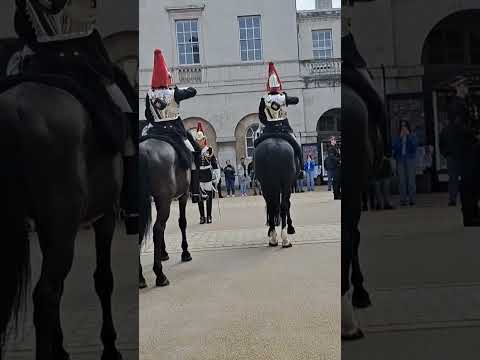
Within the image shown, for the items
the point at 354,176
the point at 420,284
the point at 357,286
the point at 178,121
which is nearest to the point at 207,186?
the point at 178,121

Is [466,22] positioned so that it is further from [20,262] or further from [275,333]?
[20,262]

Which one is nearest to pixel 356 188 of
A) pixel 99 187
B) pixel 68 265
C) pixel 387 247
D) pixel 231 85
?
pixel 387 247

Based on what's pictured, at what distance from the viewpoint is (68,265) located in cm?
198

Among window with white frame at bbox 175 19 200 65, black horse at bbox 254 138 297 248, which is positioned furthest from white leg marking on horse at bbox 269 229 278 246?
window with white frame at bbox 175 19 200 65

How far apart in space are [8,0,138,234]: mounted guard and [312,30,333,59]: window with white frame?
0.77 meters

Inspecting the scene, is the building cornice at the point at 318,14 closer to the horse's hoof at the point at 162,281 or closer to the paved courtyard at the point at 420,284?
the paved courtyard at the point at 420,284

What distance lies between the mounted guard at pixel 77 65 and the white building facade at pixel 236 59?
19cm

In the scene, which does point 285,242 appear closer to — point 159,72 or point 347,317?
point 347,317

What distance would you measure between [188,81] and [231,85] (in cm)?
19

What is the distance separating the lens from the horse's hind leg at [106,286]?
209 centimetres

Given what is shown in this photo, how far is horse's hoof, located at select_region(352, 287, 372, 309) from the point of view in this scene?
219 cm

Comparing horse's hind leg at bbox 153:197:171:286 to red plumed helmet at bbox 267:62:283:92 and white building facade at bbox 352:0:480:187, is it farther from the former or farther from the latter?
white building facade at bbox 352:0:480:187

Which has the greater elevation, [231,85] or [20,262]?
[231,85]

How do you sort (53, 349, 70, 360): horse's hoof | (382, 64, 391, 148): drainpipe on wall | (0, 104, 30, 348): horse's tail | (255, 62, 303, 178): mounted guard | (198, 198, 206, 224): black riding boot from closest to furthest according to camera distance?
(0, 104, 30, 348): horse's tail → (53, 349, 70, 360): horse's hoof → (382, 64, 391, 148): drainpipe on wall → (255, 62, 303, 178): mounted guard → (198, 198, 206, 224): black riding boot
